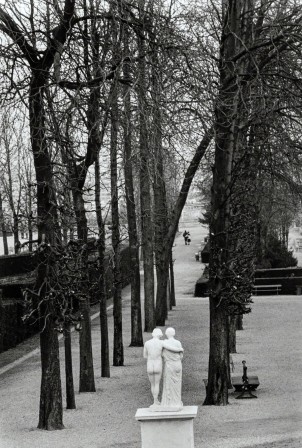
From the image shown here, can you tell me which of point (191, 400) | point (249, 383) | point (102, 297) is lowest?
point (191, 400)

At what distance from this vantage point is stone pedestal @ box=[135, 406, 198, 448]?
13.8 metres

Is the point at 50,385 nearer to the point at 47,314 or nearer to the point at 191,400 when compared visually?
the point at 47,314

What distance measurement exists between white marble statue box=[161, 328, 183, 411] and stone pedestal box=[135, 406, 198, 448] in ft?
0.46

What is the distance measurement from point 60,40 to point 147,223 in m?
16.0

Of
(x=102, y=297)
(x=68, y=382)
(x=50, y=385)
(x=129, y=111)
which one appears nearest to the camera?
(x=129, y=111)

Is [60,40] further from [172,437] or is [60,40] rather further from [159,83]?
[172,437]

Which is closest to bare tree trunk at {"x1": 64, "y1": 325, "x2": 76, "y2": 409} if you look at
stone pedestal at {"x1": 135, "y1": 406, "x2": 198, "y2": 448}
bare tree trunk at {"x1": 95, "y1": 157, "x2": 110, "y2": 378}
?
bare tree trunk at {"x1": 95, "y1": 157, "x2": 110, "y2": 378}

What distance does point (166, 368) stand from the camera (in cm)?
1424

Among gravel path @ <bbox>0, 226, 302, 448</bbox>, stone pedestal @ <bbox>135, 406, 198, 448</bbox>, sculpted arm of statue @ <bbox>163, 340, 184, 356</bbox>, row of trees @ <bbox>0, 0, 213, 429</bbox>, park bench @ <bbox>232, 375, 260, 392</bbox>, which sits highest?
row of trees @ <bbox>0, 0, 213, 429</bbox>

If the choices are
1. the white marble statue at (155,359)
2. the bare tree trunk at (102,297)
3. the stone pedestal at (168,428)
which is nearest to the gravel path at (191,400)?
the bare tree trunk at (102,297)

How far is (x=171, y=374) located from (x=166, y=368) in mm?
153

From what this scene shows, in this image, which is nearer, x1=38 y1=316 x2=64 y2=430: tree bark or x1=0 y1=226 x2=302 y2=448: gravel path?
x1=0 y1=226 x2=302 y2=448: gravel path

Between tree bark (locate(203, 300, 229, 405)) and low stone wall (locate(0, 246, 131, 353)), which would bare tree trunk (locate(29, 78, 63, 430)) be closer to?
tree bark (locate(203, 300, 229, 405))

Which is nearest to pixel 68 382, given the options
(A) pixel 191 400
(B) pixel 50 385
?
(B) pixel 50 385
